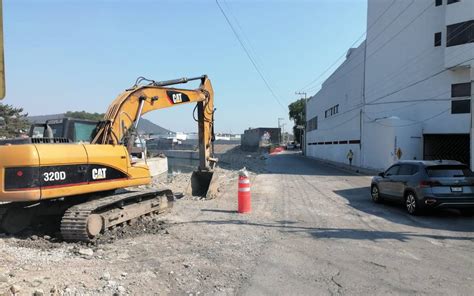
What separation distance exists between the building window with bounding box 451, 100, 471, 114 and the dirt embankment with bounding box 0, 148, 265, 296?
23.6 m

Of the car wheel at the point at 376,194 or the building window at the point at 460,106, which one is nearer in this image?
→ the car wheel at the point at 376,194

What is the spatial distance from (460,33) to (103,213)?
26.0 metres

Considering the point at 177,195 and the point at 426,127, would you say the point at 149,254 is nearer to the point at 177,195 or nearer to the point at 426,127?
the point at 177,195

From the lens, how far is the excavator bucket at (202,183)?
14.9 meters

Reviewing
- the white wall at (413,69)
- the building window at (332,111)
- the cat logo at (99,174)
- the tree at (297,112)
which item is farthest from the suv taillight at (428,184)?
the tree at (297,112)

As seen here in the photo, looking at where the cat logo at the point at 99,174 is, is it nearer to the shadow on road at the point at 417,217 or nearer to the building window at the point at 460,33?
the shadow on road at the point at 417,217

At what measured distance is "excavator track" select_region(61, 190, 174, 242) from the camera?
809 cm

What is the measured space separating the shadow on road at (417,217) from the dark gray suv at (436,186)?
12.5 inches

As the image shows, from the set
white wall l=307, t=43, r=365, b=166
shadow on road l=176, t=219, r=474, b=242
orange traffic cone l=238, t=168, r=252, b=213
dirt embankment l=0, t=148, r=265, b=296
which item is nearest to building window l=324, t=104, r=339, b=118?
white wall l=307, t=43, r=365, b=166

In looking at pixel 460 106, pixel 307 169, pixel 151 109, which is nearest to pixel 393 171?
pixel 151 109

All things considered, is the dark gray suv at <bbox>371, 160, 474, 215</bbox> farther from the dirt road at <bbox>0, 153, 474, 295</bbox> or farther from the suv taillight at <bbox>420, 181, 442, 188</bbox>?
the dirt road at <bbox>0, 153, 474, 295</bbox>

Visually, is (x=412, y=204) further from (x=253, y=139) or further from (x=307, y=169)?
(x=253, y=139)

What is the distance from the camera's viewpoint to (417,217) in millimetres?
11961

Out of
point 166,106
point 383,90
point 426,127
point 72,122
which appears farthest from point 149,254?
point 383,90
